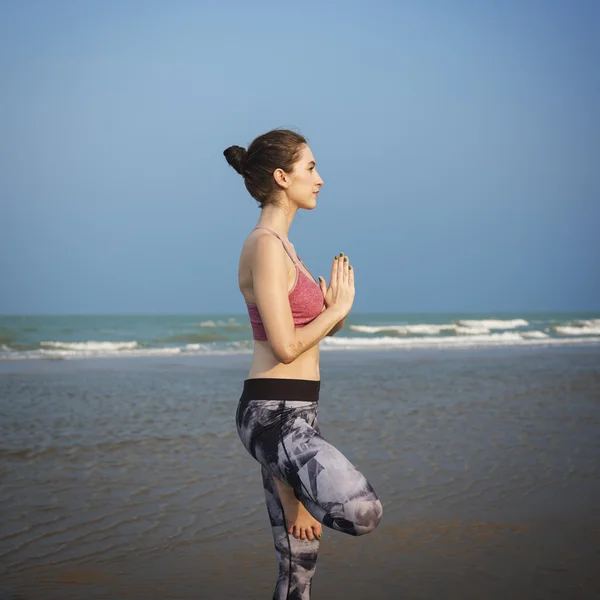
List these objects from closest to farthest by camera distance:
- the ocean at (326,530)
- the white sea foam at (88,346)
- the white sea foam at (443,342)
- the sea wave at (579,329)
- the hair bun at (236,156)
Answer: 1. the hair bun at (236,156)
2. the ocean at (326,530)
3. the white sea foam at (443,342)
4. the white sea foam at (88,346)
5. the sea wave at (579,329)

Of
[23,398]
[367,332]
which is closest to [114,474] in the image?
[23,398]

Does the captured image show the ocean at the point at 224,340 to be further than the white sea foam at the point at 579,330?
No

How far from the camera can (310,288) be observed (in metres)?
2.94

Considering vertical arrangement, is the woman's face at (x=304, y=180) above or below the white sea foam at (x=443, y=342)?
above

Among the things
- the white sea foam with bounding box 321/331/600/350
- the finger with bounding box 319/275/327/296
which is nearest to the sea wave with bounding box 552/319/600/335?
the white sea foam with bounding box 321/331/600/350

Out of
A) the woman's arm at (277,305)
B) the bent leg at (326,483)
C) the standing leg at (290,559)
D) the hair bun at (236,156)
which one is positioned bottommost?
the standing leg at (290,559)

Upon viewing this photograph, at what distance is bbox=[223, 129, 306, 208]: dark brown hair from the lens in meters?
3.02

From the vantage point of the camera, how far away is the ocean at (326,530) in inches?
174

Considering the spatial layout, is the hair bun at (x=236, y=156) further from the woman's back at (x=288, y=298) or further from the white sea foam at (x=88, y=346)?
the white sea foam at (x=88, y=346)

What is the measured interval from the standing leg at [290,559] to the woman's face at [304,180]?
3.40 ft

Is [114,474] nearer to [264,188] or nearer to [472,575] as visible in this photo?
[472,575]

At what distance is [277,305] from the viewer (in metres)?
2.73

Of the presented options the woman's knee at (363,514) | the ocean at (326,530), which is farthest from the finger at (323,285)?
the ocean at (326,530)

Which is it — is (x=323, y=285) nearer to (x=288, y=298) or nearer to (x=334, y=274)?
(x=334, y=274)
